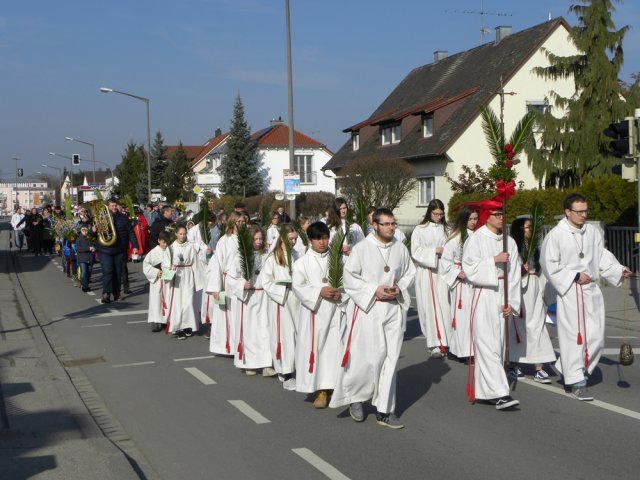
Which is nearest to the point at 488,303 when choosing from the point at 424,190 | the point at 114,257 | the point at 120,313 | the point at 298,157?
the point at 120,313

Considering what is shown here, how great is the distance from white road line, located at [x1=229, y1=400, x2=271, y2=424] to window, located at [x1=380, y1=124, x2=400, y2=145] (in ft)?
128

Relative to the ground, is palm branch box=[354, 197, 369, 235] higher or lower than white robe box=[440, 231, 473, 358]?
higher

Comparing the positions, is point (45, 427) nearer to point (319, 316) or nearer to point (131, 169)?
point (319, 316)

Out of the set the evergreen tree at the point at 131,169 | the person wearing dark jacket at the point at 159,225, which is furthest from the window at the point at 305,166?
the person wearing dark jacket at the point at 159,225

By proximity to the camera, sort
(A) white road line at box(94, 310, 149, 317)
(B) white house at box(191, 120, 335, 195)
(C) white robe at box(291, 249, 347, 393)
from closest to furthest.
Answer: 1. (C) white robe at box(291, 249, 347, 393)
2. (A) white road line at box(94, 310, 149, 317)
3. (B) white house at box(191, 120, 335, 195)

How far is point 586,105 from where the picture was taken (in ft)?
106

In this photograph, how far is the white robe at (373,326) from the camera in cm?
763

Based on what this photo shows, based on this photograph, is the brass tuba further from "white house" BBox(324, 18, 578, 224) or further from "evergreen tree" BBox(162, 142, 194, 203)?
"evergreen tree" BBox(162, 142, 194, 203)

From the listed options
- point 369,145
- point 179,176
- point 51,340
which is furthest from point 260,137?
point 51,340

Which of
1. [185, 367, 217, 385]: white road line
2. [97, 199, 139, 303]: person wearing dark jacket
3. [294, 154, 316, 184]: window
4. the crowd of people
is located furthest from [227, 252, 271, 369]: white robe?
[294, 154, 316, 184]: window

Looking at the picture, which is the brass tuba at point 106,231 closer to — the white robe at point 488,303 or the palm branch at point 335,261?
the palm branch at point 335,261

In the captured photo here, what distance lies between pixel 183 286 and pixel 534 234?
591cm

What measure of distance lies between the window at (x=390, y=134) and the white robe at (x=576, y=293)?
126 feet

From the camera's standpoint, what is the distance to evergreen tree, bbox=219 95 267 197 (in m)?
74.6
